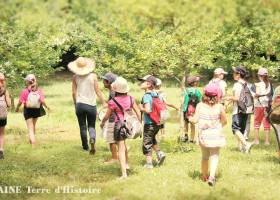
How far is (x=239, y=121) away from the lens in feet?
39.6

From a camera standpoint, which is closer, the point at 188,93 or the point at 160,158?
the point at 160,158

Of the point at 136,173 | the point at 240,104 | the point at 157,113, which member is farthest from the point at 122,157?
the point at 240,104

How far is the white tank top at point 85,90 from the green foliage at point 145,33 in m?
1.30

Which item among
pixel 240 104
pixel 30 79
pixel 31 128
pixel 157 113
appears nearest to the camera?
pixel 157 113

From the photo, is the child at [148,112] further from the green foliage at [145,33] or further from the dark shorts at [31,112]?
the dark shorts at [31,112]

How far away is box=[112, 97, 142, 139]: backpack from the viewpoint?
372 inches

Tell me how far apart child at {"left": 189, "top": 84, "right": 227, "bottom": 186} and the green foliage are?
4.62 ft

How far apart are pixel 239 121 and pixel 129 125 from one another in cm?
363

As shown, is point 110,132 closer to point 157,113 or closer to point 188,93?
point 157,113

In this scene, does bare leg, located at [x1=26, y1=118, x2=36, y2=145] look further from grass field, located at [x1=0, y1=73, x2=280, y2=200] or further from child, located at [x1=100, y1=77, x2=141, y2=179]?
child, located at [x1=100, y1=77, x2=141, y2=179]

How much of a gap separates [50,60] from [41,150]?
16.3 meters

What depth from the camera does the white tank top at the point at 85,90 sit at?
1167 cm

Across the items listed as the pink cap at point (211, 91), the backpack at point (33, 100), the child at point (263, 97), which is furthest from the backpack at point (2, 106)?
the child at point (263, 97)

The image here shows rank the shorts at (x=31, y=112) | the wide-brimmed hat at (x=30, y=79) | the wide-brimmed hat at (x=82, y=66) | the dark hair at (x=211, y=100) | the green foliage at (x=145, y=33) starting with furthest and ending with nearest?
1. the shorts at (x=31, y=112)
2. the wide-brimmed hat at (x=30, y=79)
3. the wide-brimmed hat at (x=82, y=66)
4. the dark hair at (x=211, y=100)
5. the green foliage at (x=145, y=33)
